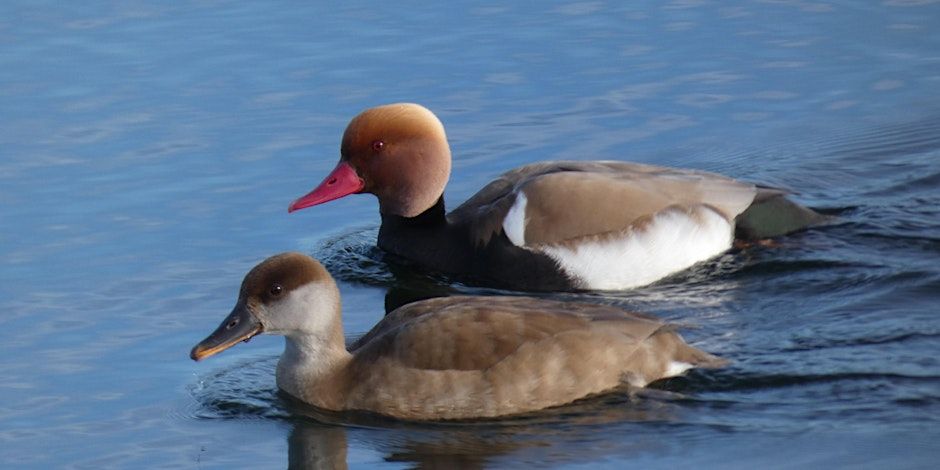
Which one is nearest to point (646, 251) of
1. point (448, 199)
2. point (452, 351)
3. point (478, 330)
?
point (448, 199)

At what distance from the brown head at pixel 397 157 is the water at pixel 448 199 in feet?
1.53

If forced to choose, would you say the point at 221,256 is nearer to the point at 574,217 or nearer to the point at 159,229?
the point at 159,229

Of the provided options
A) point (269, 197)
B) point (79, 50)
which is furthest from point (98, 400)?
point (79, 50)

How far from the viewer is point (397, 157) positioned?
449 inches

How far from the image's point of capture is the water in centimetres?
841

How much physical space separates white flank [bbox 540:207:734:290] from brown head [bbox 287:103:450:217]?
82cm

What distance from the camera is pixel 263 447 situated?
27.8ft

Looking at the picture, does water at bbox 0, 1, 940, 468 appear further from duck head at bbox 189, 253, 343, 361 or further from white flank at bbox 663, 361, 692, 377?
duck head at bbox 189, 253, 343, 361

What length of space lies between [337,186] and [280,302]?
2.69 meters

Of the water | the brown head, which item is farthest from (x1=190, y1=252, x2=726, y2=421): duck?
the brown head

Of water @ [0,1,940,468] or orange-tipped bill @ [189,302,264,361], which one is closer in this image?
water @ [0,1,940,468]

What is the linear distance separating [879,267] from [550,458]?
3327 mm

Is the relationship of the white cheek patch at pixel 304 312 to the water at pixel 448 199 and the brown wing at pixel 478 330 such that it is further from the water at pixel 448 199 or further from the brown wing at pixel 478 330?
the water at pixel 448 199

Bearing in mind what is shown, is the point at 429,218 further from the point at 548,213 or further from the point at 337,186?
the point at 548,213
